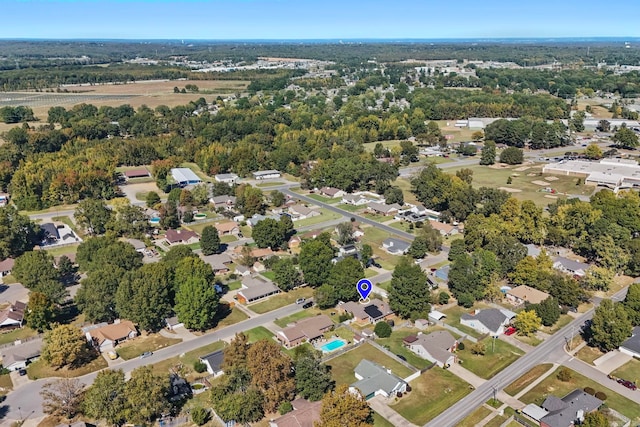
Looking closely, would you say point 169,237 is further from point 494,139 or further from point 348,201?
point 494,139

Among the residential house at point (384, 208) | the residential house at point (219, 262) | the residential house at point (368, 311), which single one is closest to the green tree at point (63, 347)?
the residential house at point (219, 262)

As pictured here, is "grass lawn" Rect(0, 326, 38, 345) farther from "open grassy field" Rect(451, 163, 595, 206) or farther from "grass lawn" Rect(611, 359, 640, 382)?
"open grassy field" Rect(451, 163, 595, 206)

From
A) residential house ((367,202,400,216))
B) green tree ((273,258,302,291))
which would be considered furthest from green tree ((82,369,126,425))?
residential house ((367,202,400,216))

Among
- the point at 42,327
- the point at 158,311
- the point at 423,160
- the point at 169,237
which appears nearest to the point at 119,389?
the point at 158,311

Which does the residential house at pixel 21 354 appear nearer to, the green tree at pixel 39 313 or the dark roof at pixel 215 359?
the green tree at pixel 39 313

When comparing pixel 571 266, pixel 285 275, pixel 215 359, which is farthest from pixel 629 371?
pixel 215 359

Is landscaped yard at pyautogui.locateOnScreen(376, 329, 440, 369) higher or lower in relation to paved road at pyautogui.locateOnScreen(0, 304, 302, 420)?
lower
